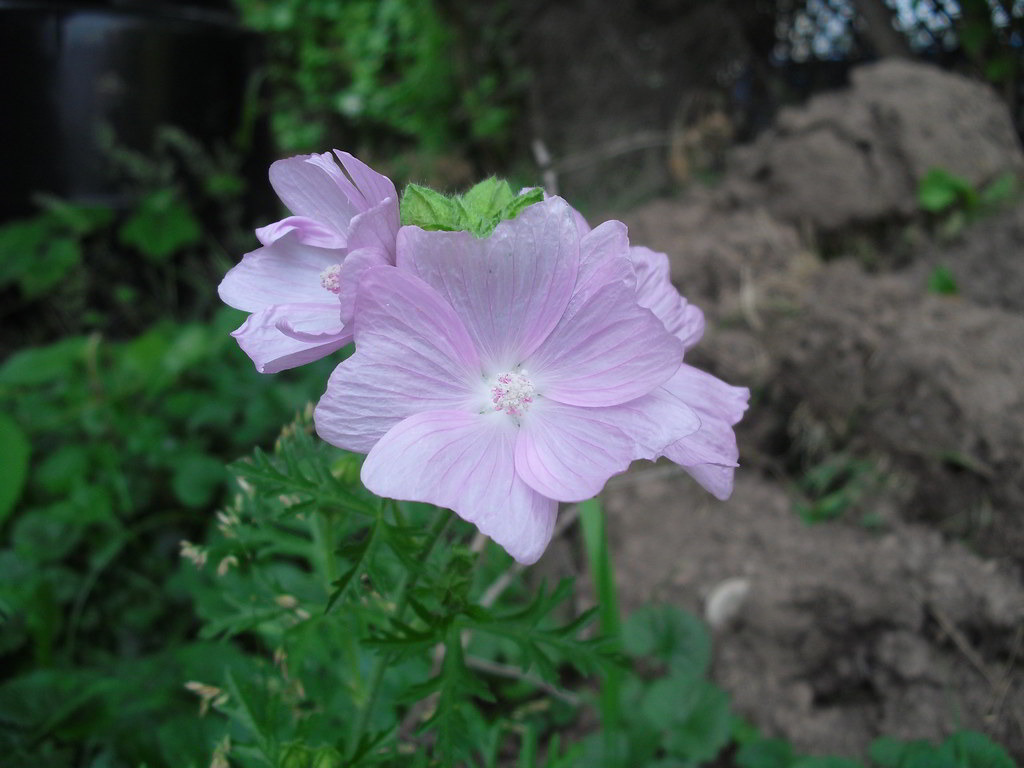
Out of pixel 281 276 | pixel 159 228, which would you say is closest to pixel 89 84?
pixel 159 228

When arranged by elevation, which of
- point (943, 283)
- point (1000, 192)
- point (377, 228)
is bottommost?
point (943, 283)

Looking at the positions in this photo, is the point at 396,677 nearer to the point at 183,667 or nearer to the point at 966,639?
the point at 183,667

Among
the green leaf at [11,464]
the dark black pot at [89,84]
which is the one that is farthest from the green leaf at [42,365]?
the dark black pot at [89,84]

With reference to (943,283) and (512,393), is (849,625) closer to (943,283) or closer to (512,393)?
(512,393)

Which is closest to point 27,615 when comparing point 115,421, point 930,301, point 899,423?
point 115,421

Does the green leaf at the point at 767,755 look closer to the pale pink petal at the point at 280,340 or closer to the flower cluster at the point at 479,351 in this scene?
the flower cluster at the point at 479,351

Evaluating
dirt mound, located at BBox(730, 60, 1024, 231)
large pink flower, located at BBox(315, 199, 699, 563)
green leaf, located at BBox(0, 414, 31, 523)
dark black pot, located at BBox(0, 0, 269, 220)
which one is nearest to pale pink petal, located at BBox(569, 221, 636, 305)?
large pink flower, located at BBox(315, 199, 699, 563)
